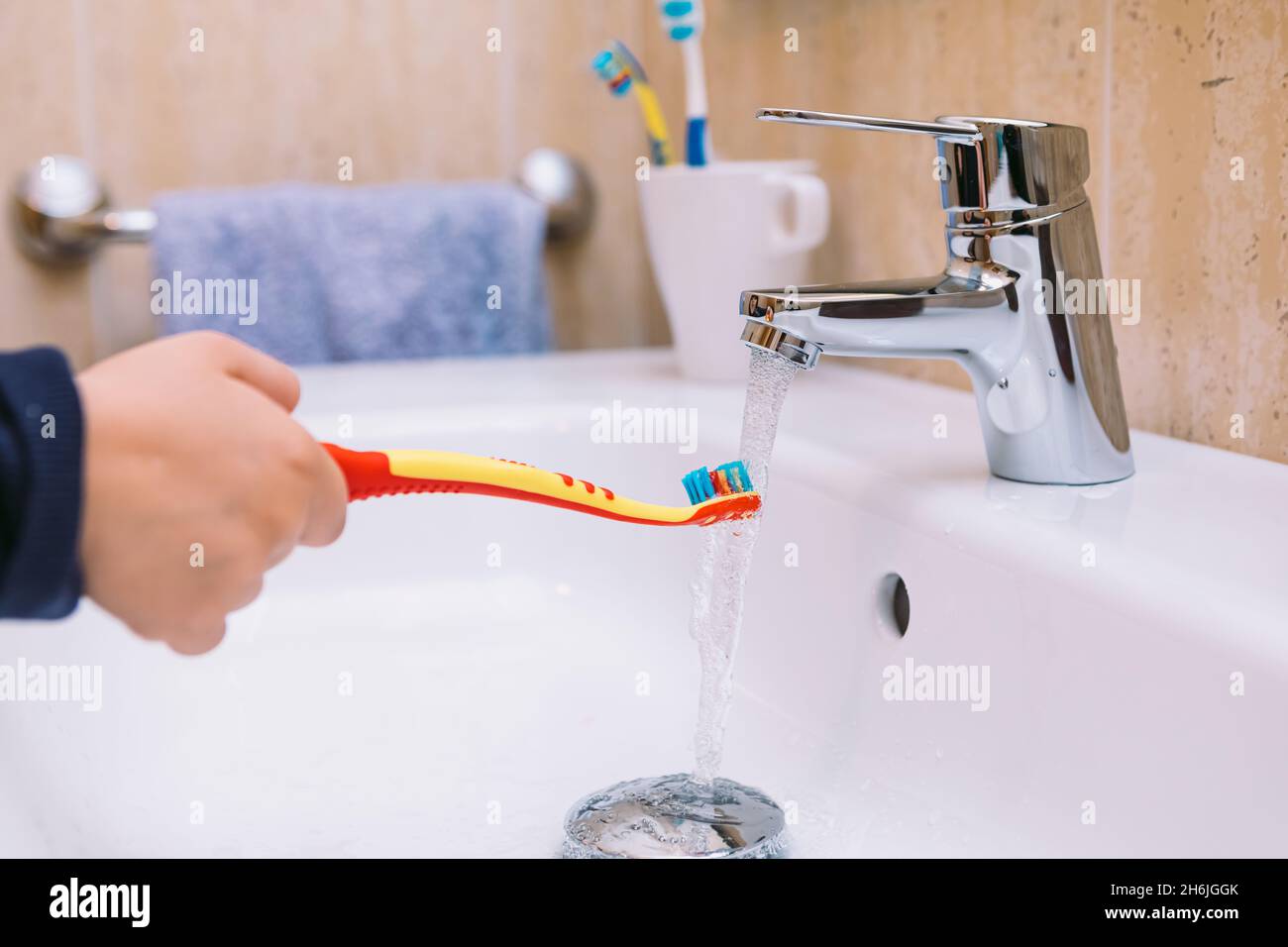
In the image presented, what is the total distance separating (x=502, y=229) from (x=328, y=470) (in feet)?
2.46

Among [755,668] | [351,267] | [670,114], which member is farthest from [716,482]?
[670,114]

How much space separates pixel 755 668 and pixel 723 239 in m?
0.33

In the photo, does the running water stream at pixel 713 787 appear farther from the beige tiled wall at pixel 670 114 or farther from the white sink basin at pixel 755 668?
the beige tiled wall at pixel 670 114

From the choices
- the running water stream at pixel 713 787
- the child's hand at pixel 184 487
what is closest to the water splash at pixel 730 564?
the running water stream at pixel 713 787

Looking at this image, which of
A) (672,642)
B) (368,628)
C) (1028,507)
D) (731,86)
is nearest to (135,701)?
(368,628)

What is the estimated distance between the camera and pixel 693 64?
892 mm

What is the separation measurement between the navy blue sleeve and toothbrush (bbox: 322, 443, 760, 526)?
0.26ft

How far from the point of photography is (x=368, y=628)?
742 millimetres

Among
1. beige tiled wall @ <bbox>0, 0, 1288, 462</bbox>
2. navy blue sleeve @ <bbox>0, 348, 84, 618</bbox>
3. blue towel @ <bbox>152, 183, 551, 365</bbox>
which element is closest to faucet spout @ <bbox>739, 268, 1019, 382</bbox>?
beige tiled wall @ <bbox>0, 0, 1288, 462</bbox>

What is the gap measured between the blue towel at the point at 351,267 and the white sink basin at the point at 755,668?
0.85ft

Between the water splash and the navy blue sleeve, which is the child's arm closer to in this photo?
the navy blue sleeve

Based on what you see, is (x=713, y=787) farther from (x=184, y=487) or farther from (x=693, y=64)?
(x=693, y=64)

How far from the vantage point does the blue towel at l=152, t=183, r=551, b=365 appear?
40.7 inches
